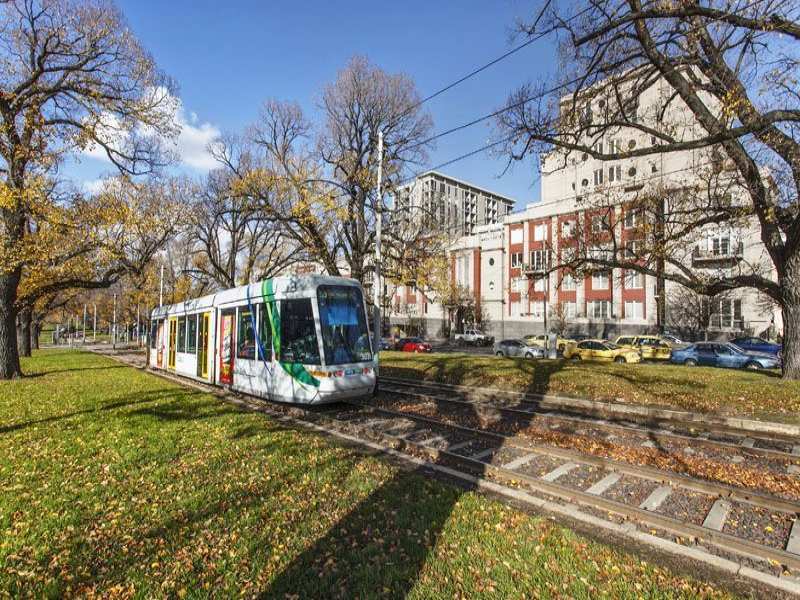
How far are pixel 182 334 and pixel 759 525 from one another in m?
17.9

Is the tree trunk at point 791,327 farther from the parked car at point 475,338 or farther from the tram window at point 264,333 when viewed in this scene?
the parked car at point 475,338

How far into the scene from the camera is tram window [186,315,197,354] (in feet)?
53.2

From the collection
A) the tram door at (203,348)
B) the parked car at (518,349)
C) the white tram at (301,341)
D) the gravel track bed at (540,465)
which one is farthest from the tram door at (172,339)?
the parked car at (518,349)

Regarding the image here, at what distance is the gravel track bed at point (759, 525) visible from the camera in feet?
16.2

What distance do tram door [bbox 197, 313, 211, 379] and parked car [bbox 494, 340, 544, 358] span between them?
79.3ft

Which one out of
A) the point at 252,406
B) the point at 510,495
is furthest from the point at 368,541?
the point at 252,406

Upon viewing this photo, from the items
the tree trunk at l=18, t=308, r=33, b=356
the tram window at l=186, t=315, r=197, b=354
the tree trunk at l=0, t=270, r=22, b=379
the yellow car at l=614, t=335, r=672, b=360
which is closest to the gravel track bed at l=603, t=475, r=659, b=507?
the tram window at l=186, t=315, r=197, b=354

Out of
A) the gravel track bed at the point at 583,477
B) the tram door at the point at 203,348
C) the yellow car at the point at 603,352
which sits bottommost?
the yellow car at the point at 603,352

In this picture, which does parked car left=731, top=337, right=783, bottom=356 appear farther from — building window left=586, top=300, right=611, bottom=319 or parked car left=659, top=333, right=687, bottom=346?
building window left=586, top=300, right=611, bottom=319

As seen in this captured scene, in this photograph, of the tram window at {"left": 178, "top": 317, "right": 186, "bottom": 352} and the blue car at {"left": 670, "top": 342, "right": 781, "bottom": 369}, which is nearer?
the tram window at {"left": 178, "top": 317, "right": 186, "bottom": 352}

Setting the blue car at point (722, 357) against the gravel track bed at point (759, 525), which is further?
the blue car at point (722, 357)

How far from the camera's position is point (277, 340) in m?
11.0

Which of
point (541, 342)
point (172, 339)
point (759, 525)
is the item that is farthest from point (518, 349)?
point (759, 525)

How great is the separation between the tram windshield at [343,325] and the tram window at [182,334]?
31.0 feet
